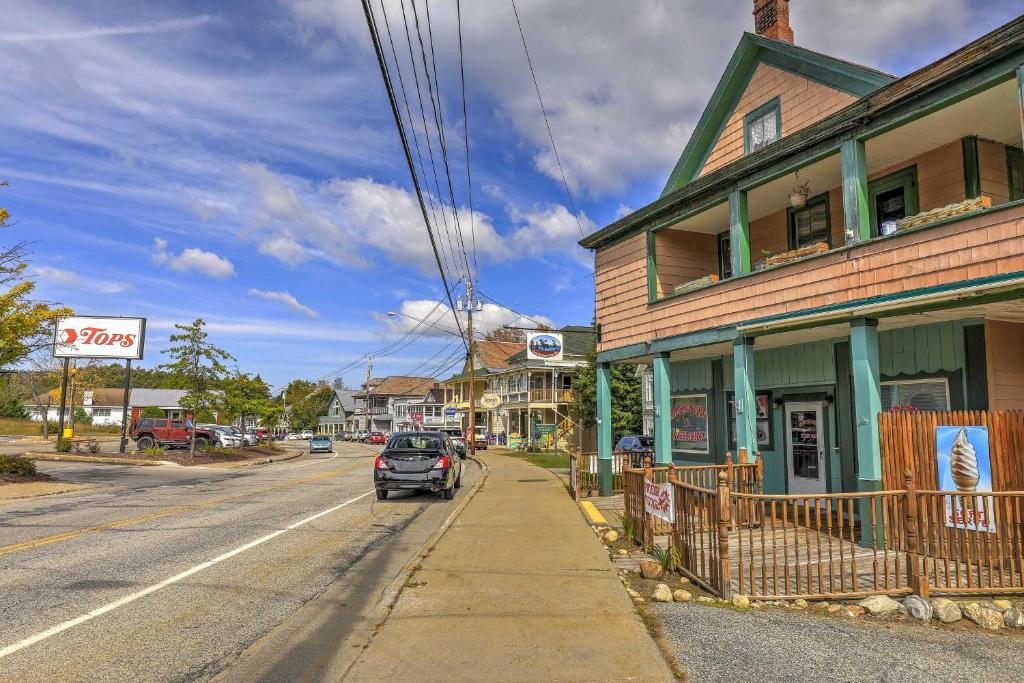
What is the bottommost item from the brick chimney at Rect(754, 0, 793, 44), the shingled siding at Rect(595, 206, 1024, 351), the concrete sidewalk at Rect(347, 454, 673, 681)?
the concrete sidewalk at Rect(347, 454, 673, 681)

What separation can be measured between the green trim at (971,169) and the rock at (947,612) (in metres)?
6.44

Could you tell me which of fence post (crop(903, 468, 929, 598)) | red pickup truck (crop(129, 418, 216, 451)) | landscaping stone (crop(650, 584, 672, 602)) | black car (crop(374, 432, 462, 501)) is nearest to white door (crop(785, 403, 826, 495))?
fence post (crop(903, 468, 929, 598))

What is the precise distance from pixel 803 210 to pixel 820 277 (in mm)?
3351

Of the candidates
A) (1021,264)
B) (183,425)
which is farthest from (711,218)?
(183,425)

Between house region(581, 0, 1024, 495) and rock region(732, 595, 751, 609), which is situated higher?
house region(581, 0, 1024, 495)

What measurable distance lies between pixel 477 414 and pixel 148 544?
188ft

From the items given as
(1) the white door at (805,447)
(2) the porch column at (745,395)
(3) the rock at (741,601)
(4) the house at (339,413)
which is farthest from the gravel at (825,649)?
(4) the house at (339,413)

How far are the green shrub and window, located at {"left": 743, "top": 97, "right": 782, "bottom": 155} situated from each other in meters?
21.2

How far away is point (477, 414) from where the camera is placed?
6669cm

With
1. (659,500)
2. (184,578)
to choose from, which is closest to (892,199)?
(659,500)

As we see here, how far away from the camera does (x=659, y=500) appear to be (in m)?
8.24

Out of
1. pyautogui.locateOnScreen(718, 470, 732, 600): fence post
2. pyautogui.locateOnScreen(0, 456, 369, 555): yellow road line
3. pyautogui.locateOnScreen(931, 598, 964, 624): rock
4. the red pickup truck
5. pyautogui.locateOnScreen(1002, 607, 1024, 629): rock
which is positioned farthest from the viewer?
the red pickup truck

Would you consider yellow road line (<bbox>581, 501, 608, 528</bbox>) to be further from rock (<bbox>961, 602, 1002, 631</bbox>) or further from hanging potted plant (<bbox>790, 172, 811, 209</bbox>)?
hanging potted plant (<bbox>790, 172, 811, 209</bbox>)

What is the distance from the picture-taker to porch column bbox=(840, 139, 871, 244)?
9719 mm
